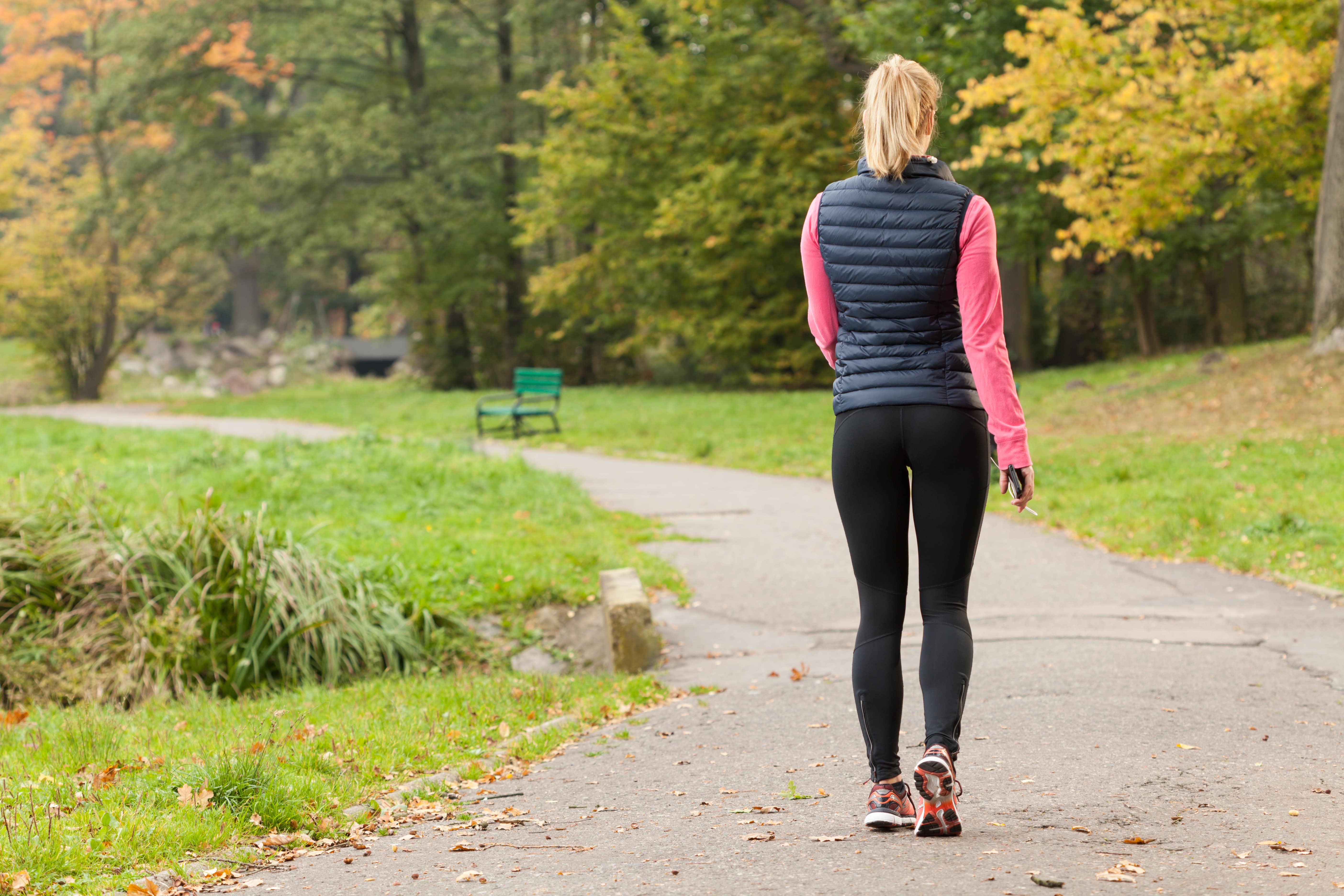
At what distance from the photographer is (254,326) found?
45.9 m

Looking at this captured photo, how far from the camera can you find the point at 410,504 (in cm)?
1038

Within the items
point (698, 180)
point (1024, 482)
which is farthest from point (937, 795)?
point (698, 180)

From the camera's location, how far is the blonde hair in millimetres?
3449

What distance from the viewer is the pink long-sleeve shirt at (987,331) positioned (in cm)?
340

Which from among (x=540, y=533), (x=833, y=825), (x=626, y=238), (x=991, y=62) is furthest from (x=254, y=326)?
(x=833, y=825)

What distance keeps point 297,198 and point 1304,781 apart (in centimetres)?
2879

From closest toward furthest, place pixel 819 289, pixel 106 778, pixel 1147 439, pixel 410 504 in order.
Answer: pixel 819 289
pixel 106 778
pixel 410 504
pixel 1147 439

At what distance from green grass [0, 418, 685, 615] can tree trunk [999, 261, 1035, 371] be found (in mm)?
13123

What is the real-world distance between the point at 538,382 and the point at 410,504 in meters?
9.46

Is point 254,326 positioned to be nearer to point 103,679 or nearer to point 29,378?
point 29,378

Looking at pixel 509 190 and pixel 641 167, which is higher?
pixel 509 190

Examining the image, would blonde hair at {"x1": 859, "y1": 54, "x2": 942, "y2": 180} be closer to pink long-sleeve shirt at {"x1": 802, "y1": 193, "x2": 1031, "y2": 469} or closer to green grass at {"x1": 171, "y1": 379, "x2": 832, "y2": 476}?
pink long-sleeve shirt at {"x1": 802, "y1": 193, "x2": 1031, "y2": 469}

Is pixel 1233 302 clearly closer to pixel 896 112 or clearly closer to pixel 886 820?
pixel 896 112

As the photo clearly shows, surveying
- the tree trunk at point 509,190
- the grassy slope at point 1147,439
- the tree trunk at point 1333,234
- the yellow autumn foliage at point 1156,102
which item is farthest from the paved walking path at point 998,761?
the tree trunk at point 509,190
